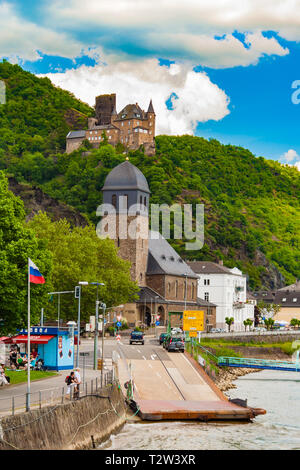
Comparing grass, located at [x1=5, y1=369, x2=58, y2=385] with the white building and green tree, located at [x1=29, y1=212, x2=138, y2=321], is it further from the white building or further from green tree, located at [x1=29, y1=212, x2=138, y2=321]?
the white building

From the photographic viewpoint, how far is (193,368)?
56.8 m

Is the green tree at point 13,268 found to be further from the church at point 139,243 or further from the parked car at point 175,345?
the church at point 139,243

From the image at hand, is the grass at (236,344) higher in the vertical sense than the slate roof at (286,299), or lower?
lower

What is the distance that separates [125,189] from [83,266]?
32.3 m

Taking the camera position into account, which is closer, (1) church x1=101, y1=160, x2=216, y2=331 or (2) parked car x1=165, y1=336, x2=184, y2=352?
(2) parked car x1=165, y1=336, x2=184, y2=352

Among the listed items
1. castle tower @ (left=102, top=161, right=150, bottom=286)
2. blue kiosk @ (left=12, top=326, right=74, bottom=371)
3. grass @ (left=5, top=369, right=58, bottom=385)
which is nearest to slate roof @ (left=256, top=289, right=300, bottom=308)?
castle tower @ (left=102, top=161, right=150, bottom=286)

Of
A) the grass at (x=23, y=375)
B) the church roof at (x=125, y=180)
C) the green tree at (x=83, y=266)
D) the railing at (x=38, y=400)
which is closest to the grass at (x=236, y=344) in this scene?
the green tree at (x=83, y=266)

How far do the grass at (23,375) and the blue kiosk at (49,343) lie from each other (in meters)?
1.33

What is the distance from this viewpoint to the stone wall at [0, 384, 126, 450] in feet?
79.9

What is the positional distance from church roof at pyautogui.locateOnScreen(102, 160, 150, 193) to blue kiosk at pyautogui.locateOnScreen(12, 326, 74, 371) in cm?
6434

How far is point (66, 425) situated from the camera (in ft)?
94.7

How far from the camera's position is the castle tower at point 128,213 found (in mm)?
112188

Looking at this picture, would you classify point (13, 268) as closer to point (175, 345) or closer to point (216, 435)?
point (216, 435)
